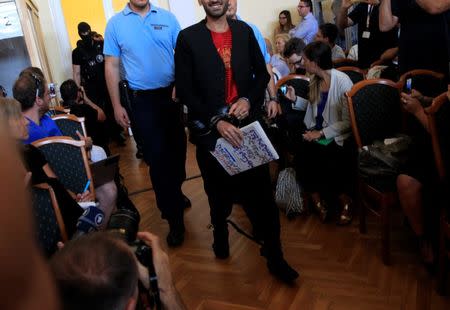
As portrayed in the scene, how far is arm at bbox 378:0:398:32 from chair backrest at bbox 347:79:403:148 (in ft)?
2.02

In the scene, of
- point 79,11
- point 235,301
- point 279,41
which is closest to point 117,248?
point 235,301

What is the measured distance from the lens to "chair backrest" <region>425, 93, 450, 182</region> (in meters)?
1.69

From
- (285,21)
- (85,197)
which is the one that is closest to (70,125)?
(85,197)

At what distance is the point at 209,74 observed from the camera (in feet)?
5.96

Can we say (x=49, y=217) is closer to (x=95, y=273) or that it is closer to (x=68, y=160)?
(x=68, y=160)

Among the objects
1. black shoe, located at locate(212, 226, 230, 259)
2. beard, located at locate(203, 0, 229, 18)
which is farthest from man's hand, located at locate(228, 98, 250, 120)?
black shoe, located at locate(212, 226, 230, 259)

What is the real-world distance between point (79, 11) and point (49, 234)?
684cm

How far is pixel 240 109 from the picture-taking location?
176 cm

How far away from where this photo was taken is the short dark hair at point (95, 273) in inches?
25.2

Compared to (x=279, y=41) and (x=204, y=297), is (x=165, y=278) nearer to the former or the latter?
(x=204, y=297)

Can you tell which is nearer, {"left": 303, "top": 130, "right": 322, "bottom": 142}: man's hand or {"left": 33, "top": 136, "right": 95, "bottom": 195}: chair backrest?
{"left": 33, "top": 136, "right": 95, "bottom": 195}: chair backrest

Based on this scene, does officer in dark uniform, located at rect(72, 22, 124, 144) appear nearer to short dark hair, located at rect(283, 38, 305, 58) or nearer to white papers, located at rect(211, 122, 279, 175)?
short dark hair, located at rect(283, 38, 305, 58)

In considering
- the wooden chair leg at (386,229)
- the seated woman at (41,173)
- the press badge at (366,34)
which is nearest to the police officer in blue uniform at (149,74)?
the seated woman at (41,173)

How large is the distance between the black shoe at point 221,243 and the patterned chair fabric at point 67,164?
793 millimetres
